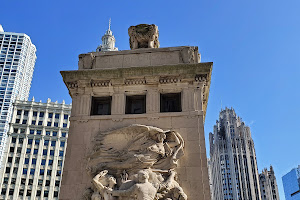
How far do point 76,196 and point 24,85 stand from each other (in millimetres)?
112591

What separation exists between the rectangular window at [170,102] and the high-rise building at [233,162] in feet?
415

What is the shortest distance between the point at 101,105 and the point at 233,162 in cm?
12913

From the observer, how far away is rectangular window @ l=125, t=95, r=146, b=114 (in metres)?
13.0

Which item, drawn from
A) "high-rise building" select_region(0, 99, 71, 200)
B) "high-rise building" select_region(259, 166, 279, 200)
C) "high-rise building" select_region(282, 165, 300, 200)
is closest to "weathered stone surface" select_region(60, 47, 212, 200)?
"high-rise building" select_region(0, 99, 71, 200)

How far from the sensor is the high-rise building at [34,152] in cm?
7756

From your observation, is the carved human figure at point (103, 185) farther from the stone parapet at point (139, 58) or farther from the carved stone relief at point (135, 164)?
the stone parapet at point (139, 58)

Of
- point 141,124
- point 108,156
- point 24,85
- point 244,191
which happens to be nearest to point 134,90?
point 141,124

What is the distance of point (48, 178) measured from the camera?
260 feet

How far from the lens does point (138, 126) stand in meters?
11.7

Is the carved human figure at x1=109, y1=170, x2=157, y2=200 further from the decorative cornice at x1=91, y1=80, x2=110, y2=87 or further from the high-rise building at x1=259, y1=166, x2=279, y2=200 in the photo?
the high-rise building at x1=259, y1=166, x2=279, y2=200

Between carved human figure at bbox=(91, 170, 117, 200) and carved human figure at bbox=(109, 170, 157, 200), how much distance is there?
0.22 m

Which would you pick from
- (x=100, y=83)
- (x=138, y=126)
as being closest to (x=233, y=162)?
(x=100, y=83)

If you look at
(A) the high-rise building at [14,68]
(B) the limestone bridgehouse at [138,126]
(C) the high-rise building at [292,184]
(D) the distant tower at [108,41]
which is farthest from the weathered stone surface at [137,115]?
(C) the high-rise building at [292,184]

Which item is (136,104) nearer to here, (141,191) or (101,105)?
(101,105)
